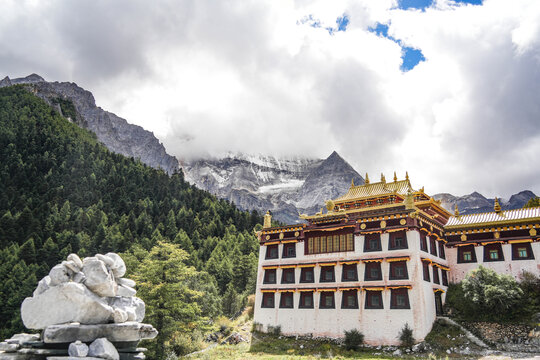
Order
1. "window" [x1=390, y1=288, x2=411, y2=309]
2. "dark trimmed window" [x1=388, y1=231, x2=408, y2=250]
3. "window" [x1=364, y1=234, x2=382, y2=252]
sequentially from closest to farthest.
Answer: "window" [x1=390, y1=288, x2=411, y2=309]
"dark trimmed window" [x1=388, y1=231, x2=408, y2=250]
"window" [x1=364, y1=234, x2=382, y2=252]

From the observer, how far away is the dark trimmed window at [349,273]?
32.7m

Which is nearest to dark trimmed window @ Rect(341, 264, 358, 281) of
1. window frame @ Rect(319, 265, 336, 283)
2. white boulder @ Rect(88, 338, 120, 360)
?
window frame @ Rect(319, 265, 336, 283)

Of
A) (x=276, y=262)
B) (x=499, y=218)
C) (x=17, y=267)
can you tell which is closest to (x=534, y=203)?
(x=499, y=218)

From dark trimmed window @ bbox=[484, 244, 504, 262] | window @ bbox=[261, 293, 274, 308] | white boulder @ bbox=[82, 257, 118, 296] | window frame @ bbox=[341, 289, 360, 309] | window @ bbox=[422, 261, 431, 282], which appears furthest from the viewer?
window @ bbox=[261, 293, 274, 308]

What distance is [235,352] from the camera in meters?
30.4

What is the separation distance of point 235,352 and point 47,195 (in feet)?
220

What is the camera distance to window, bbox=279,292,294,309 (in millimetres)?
35241

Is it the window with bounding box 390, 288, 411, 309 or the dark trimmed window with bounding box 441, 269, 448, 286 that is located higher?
the dark trimmed window with bounding box 441, 269, 448, 286

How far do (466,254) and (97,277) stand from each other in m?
31.5

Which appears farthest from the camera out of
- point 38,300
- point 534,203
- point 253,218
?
point 253,218

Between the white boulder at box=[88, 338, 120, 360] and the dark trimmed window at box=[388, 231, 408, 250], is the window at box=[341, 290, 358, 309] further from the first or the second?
the white boulder at box=[88, 338, 120, 360]

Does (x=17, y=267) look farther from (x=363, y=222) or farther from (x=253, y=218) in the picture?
(x=253, y=218)

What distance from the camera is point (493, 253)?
32469 mm

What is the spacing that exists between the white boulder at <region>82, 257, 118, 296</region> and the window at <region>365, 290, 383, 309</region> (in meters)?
24.3
